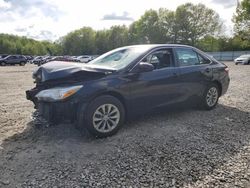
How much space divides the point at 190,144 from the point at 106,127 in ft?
4.51

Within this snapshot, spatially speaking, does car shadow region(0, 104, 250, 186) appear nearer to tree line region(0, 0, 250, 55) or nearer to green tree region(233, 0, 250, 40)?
green tree region(233, 0, 250, 40)

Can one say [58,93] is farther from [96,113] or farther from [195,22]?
[195,22]

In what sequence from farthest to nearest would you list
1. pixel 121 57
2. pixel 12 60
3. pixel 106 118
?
pixel 12 60 < pixel 121 57 < pixel 106 118

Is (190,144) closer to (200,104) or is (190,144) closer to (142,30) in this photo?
(200,104)

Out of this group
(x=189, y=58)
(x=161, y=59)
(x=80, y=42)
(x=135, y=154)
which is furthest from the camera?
(x=80, y=42)

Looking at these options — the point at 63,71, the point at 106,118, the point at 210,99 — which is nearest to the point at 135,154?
the point at 106,118

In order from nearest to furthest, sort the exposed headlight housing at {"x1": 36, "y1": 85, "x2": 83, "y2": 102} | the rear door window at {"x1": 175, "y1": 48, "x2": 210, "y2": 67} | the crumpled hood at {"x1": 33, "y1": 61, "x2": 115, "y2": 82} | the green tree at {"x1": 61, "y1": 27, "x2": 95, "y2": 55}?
the exposed headlight housing at {"x1": 36, "y1": 85, "x2": 83, "y2": 102}, the crumpled hood at {"x1": 33, "y1": 61, "x2": 115, "y2": 82}, the rear door window at {"x1": 175, "y1": 48, "x2": 210, "y2": 67}, the green tree at {"x1": 61, "y1": 27, "x2": 95, "y2": 55}

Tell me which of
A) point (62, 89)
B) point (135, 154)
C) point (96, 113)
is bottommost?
point (135, 154)

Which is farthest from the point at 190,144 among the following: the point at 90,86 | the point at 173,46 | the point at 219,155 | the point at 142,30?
the point at 142,30

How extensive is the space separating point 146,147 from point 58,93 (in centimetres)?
159

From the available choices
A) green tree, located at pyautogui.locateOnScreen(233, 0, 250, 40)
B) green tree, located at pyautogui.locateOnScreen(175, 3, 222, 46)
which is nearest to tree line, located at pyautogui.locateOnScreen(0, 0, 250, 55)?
green tree, located at pyautogui.locateOnScreen(175, 3, 222, 46)

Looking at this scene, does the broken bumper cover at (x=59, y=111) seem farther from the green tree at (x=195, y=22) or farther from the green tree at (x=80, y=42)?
the green tree at (x=80, y=42)

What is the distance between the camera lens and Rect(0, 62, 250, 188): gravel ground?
308cm

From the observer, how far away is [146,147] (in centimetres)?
395
